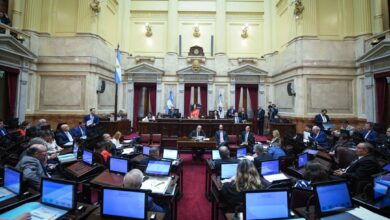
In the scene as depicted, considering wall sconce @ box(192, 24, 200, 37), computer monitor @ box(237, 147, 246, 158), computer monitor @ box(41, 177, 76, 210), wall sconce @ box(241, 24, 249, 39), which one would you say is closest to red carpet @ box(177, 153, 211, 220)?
computer monitor @ box(237, 147, 246, 158)

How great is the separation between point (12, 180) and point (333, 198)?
3478mm

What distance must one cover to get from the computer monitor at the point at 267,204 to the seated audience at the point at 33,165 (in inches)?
99.5

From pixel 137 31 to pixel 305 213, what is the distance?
50.2 ft

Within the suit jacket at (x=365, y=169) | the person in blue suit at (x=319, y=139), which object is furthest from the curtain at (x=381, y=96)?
the suit jacket at (x=365, y=169)

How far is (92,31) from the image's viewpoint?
10.9 m

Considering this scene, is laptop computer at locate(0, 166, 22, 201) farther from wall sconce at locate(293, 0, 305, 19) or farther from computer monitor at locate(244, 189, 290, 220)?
wall sconce at locate(293, 0, 305, 19)

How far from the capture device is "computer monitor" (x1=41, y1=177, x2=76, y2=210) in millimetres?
2193

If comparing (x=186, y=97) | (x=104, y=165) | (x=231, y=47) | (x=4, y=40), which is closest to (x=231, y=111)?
(x=186, y=97)

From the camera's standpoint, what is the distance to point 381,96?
351 inches

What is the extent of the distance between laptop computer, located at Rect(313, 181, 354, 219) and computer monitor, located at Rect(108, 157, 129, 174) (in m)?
2.53

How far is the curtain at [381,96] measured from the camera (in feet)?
28.9

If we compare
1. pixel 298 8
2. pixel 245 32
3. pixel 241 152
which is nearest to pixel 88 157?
pixel 241 152

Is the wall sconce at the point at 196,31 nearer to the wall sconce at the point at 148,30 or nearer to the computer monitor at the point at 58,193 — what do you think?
the wall sconce at the point at 148,30

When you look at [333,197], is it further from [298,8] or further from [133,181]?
[298,8]
